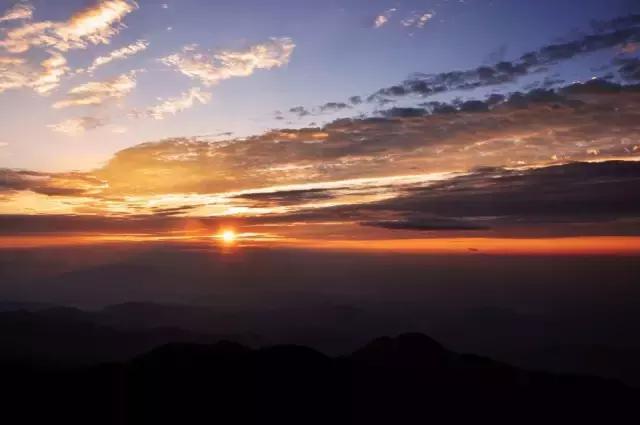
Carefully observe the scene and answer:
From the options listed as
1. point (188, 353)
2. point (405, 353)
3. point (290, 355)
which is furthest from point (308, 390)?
point (405, 353)

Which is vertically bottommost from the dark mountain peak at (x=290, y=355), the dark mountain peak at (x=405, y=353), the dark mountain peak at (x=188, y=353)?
the dark mountain peak at (x=405, y=353)

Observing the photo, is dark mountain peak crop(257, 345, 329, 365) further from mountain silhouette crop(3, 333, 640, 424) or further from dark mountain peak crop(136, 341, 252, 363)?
dark mountain peak crop(136, 341, 252, 363)

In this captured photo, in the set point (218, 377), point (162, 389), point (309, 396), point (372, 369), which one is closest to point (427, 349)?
point (372, 369)

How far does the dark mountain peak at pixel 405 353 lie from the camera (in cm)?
10788

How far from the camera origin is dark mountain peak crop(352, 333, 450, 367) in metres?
108

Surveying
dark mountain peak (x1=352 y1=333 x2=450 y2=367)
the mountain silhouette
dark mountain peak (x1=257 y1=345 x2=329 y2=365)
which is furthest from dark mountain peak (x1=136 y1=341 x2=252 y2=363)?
dark mountain peak (x1=352 y1=333 x2=450 y2=367)

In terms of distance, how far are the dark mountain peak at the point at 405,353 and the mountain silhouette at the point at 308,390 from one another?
0.26 m

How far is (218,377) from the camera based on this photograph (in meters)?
86.2

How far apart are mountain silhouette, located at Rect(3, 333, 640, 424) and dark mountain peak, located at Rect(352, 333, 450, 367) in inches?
10.3

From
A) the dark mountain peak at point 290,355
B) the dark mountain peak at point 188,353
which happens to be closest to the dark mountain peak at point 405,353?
the dark mountain peak at point 290,355

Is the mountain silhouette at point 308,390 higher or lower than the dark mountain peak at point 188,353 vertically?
lower

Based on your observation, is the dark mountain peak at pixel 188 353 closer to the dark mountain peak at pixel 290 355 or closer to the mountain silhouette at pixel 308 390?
the mountain silhouette at pixel 308 390

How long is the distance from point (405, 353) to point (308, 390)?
1169 inches

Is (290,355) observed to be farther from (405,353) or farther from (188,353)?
(405,353)
